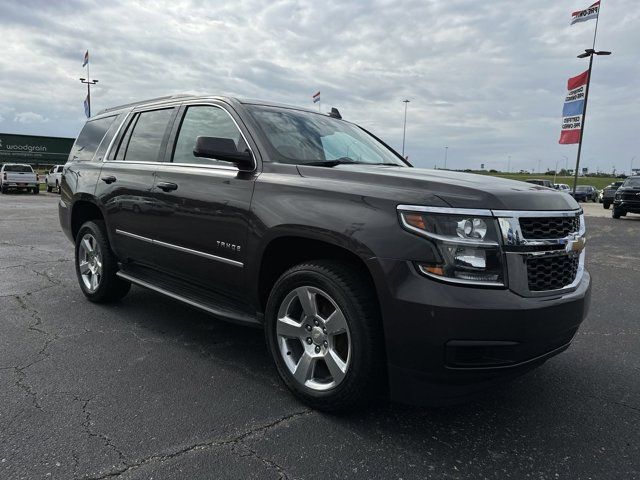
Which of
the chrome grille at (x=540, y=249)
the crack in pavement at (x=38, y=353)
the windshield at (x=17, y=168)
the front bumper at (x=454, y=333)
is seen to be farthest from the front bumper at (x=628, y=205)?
the windshield at (x=17, y=168)

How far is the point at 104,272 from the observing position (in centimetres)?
471

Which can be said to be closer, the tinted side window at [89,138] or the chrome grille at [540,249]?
the chrome grille at [540,249]

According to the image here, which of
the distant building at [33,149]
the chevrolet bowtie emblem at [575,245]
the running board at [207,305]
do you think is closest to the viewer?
the chevrolet bowtie emblem at [575,245]

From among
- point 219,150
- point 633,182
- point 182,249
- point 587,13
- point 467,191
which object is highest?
point 587,13

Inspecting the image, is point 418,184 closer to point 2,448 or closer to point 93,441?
point 93,441

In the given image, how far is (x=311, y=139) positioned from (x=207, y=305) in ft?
4.64

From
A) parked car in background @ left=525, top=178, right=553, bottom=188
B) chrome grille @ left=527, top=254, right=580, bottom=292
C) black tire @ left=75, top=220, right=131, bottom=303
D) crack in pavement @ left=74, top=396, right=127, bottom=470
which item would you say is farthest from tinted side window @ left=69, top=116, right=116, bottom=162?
chrome grille @ left=527, top=254, right=580, bottom=292

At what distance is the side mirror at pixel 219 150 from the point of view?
309cm

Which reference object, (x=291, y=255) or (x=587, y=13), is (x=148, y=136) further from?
(x=587, y=13)

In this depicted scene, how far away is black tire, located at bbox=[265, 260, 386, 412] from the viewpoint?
2.54m

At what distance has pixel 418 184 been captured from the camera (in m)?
2.58

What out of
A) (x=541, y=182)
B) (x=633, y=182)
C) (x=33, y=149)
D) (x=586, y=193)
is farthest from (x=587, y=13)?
(x=33, y=149)

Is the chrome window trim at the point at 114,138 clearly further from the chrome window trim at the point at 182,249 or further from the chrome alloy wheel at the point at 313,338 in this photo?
the chrome alloy wheel at the point at 313,338

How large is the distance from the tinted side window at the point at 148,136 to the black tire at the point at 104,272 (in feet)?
2.62
